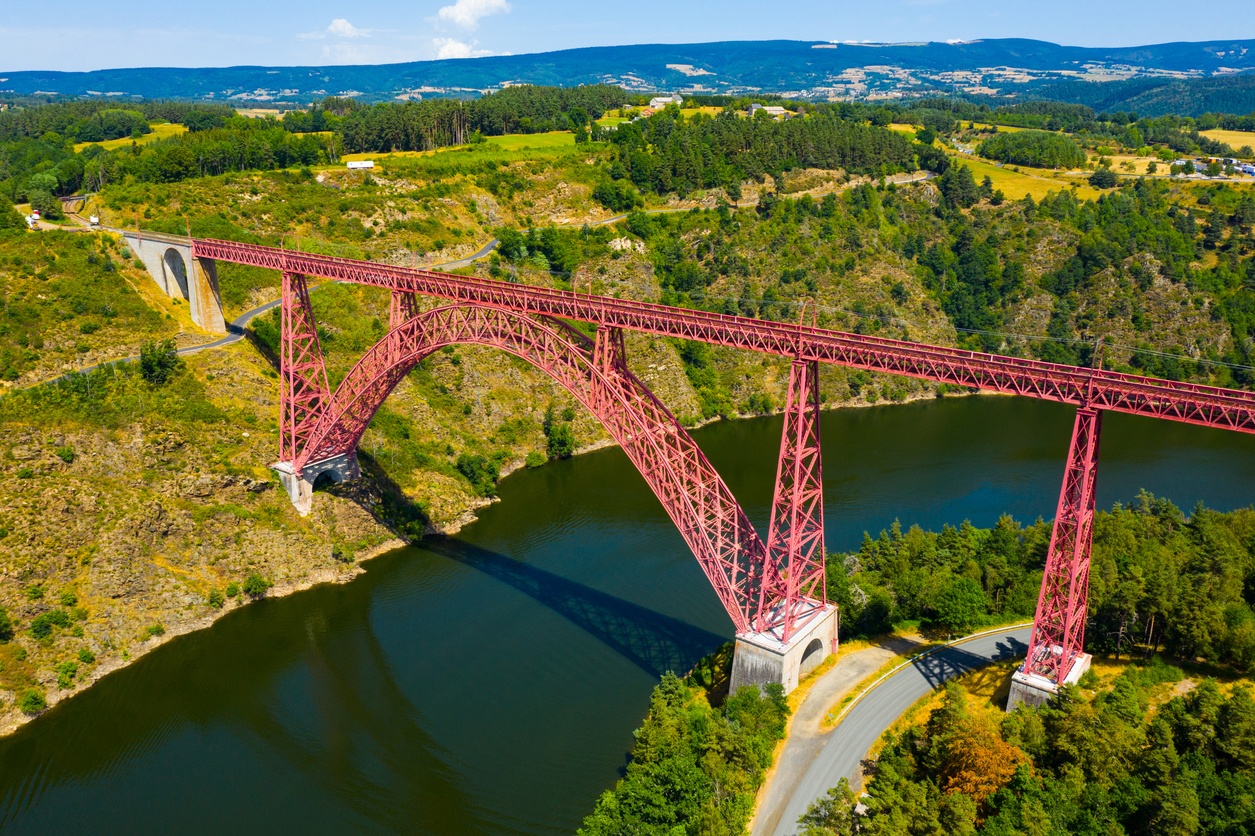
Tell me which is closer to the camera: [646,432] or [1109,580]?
[646,432]

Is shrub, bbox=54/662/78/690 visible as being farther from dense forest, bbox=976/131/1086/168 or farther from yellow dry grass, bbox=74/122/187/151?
dense forest, bbox=976/131/1086/168

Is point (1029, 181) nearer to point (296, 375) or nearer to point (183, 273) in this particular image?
point (296, 375)

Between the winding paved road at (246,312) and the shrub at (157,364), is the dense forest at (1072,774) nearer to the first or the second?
the shrub at (157,364)

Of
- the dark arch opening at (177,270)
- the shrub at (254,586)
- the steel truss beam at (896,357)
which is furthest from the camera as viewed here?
the dark arch opening at (177,270)

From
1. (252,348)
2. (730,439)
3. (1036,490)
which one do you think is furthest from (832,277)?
(252,348)

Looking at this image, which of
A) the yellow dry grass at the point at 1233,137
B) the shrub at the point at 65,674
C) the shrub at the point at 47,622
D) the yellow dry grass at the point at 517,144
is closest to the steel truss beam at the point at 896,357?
the shrub at the point at 47,622

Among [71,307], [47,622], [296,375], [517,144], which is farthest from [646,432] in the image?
[517,144]
